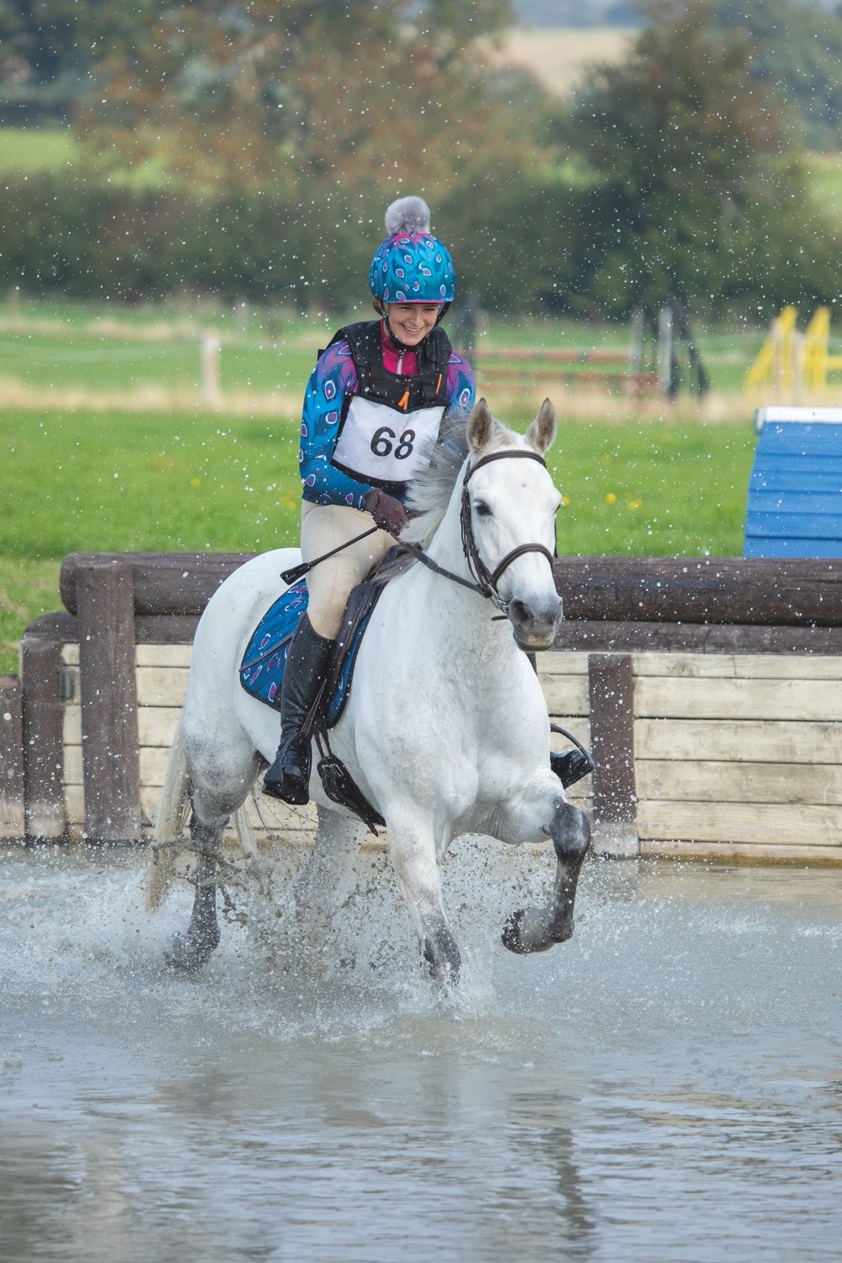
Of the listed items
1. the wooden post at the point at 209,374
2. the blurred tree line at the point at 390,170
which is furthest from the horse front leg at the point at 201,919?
the blurred tree line at the point at 390,170

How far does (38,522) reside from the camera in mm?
15508

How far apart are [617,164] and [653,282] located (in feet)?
14.1

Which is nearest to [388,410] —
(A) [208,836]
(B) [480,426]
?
(B) [480,426]

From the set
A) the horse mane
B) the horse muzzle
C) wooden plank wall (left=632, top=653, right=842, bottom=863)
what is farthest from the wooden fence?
the horse muzzle

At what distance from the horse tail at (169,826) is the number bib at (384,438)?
63.0 inches

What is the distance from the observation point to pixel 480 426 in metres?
5.49

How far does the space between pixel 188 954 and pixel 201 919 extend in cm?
14

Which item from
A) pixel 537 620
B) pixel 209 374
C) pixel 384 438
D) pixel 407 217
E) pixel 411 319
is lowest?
pixel 537 620

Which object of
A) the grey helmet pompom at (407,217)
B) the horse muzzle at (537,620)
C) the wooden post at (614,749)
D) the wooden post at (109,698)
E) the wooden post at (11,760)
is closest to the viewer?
the horse muzzle at (537,620)

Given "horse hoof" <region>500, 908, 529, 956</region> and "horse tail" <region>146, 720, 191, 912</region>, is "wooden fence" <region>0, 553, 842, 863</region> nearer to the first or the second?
"horse tail" <region>146, 720, 191, 912</region>

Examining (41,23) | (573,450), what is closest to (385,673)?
(573,450)

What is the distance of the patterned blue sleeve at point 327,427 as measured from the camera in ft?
20.3

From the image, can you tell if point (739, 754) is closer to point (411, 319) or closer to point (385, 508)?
point (385, 508)

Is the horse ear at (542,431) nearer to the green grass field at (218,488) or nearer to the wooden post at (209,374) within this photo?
the green grass field at (218,488)
